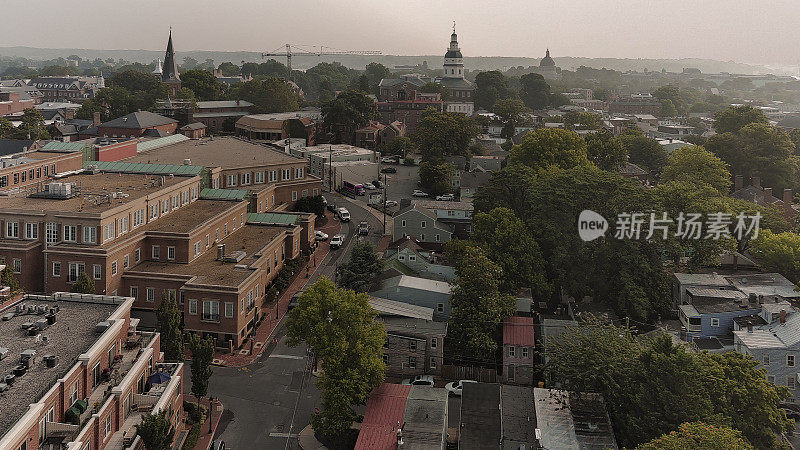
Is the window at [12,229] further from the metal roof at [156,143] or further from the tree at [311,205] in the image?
the tree at [311,205]

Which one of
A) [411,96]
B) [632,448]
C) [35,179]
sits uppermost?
[411,96]

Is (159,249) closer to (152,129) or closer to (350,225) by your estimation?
(350,225)

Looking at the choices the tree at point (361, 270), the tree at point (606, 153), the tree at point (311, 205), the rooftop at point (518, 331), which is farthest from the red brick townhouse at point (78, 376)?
the tree at point (606, 153)

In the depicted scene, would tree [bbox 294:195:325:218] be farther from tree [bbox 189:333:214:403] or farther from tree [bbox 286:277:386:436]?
tree [bbox 189:333:214:403]

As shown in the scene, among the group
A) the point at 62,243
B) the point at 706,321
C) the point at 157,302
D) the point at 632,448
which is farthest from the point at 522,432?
the point at 62,243

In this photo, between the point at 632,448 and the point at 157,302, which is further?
the point at 157,302

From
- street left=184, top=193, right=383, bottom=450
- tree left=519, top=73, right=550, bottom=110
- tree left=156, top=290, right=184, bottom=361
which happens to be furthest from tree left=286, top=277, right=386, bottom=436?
tree left=519, top=73, right=550, bottom=110

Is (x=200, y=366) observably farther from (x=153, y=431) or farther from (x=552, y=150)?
(x=552, y=150)
